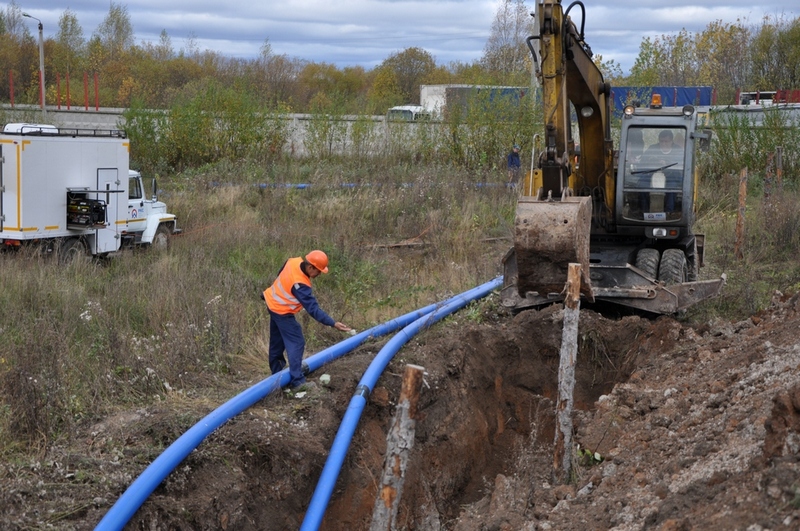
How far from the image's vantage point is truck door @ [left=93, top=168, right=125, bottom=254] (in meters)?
17.0

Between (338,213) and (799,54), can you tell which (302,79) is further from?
(338,213)

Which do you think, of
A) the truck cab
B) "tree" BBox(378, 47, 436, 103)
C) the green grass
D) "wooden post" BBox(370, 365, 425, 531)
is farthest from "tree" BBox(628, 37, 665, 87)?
"tree" BBox(378, 47, 436, 103)

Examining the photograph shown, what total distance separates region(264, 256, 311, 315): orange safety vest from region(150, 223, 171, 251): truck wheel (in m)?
10.1

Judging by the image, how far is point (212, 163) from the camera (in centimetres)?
2722

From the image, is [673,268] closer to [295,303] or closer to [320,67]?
[295,303]

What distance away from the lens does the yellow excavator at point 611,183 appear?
870cm

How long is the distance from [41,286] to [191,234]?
263 inches

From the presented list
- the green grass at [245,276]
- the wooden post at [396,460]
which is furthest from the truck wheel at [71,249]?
the wooden post at [396,460]

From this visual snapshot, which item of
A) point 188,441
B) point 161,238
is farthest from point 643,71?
point 188,441

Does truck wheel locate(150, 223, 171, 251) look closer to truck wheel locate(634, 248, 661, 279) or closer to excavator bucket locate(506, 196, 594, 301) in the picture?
truck wheel locate(634, 248, 661, 279)

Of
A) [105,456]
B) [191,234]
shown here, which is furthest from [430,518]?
[191,234]

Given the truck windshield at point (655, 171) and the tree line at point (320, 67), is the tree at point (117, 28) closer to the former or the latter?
the tree line at point (320, 67)

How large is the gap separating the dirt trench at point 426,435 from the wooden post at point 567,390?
47 centimetres

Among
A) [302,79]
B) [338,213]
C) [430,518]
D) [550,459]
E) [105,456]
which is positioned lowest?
[430,518]
